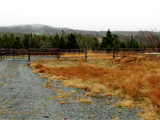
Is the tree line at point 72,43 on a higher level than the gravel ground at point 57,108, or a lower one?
higher

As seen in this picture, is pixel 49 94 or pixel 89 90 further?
pixel 89 90

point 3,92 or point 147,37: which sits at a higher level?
point 147,37

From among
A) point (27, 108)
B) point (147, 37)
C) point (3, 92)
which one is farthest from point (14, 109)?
point (147, 37)

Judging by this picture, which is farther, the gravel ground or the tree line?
the tree line

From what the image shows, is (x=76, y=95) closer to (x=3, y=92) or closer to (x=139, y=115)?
(x=139, y=115)

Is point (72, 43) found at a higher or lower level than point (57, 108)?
higher

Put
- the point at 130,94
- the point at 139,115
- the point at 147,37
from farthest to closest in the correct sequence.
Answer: the point at 147,37 < the point at 130,94 < the point at 139,115

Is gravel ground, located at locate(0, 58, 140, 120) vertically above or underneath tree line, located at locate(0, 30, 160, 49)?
underneath

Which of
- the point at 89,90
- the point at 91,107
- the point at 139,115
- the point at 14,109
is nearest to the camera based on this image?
the point at 139,115

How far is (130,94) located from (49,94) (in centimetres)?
266

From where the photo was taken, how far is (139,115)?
11.1 feet

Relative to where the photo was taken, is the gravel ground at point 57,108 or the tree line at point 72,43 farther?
the tree line at point 72,43

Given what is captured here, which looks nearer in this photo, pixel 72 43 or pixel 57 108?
pixel 57 108

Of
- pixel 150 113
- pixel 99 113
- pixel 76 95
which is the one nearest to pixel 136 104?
pixel 150 113
